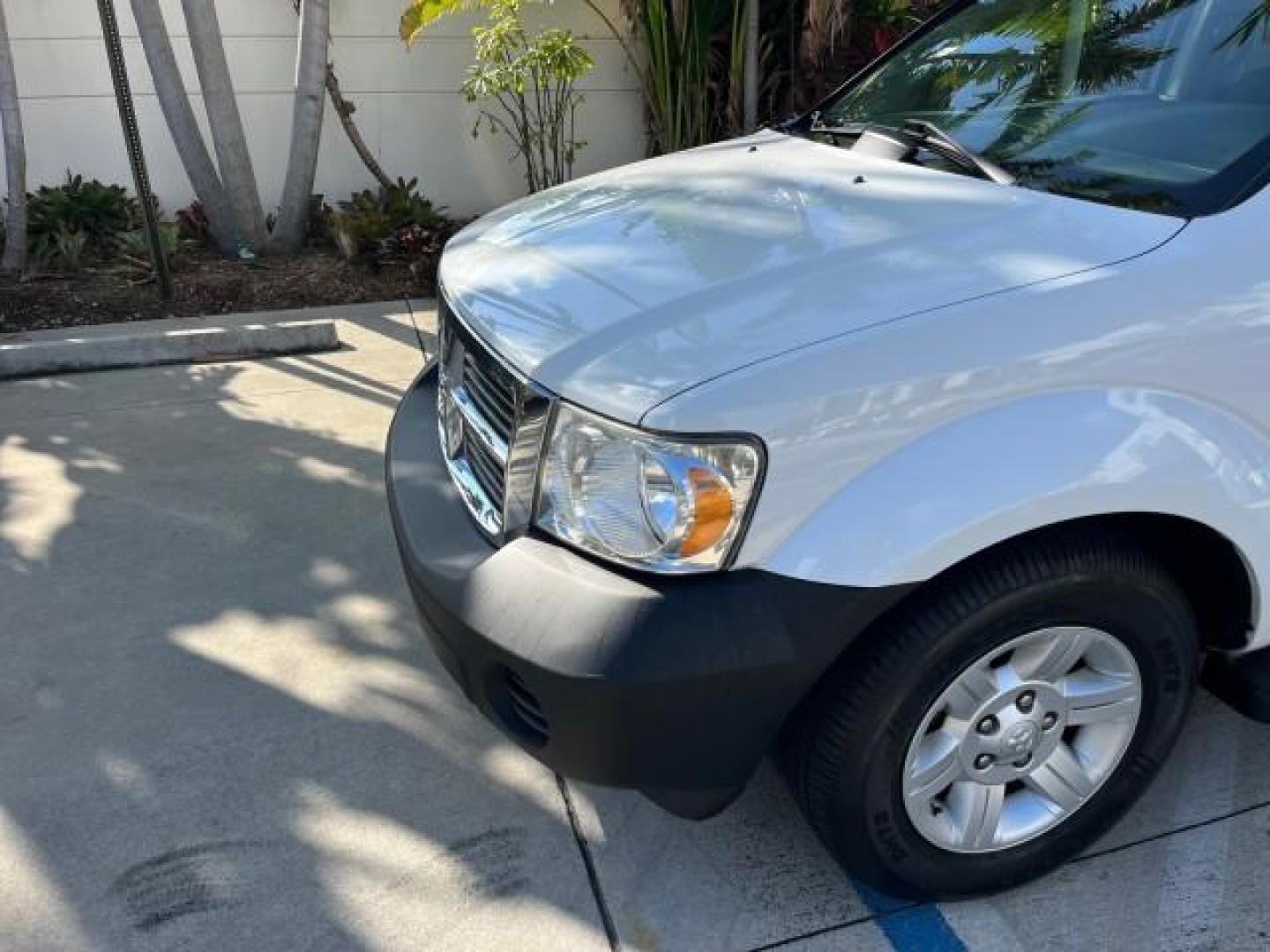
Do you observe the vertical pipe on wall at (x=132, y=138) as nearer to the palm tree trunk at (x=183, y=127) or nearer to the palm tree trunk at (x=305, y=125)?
the palm tree trunk at (x=183, y=127)

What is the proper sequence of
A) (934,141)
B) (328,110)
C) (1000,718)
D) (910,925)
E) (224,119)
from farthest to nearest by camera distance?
(328,110) < (224,119) < (934,141) < (910,925) < (1000,718)

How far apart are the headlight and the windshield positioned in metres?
1.06

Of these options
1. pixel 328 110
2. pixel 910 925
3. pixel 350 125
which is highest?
pixel 328 110

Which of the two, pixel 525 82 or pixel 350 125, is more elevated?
pixel 525 82

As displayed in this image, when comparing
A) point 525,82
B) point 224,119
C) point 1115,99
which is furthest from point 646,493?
point 224,119

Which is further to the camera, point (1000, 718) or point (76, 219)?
point (76, 219)

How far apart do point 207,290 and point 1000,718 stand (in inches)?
216

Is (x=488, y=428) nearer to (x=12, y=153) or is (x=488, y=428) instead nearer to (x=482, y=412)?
(x=482, y=412)

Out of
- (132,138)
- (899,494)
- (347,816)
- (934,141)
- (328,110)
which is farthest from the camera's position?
(328,110)

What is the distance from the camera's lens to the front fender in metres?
1.83

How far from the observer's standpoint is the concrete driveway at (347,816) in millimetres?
2271

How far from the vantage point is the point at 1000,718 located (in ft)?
7.01

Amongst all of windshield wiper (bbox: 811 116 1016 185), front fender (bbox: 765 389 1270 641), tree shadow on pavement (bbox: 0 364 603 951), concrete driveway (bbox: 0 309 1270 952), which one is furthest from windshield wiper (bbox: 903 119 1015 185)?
tree shadow on pavement (bbox: 0 364 603 951)

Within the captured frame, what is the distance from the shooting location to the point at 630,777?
6.49 feet
